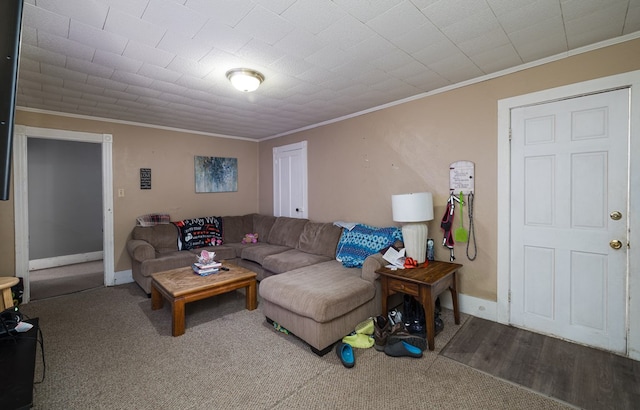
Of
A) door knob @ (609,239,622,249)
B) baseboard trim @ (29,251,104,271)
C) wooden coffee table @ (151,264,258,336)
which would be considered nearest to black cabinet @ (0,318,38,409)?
wooden coffee table @ (151,264,258,336)

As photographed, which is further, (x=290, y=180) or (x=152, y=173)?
(x=290, y=180)

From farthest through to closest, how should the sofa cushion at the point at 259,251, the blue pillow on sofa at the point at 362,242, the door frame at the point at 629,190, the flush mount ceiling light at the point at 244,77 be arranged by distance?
1. the sofa cushion at the point at 259,251
2. the blue pillow on sofa at the point at 362,242
3. the flush mount ceiling light at the point at 244,77
4. the door frame at the point at 629,190

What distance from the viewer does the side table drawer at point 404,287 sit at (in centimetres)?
237

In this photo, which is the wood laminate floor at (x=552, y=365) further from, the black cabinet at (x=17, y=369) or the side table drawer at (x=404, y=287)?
the black cabinet at (x=17, y=369)

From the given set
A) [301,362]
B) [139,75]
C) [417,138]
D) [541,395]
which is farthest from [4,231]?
[541,395]

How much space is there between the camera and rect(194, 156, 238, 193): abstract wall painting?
16.1ft

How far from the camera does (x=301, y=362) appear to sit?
2.18m

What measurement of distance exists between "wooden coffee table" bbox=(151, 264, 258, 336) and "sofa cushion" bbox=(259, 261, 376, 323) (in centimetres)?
45

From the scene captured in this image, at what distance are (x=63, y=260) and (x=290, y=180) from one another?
4.31 m

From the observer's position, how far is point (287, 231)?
14.6 feet

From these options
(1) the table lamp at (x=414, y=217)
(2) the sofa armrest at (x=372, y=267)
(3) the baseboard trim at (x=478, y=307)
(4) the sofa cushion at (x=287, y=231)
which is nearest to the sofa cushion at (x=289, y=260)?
(4) the sofa cushion at (x=287, y=231)

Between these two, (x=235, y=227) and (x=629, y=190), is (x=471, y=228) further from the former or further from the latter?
(x=235, y=227)

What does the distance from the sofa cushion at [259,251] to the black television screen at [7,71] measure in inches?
119

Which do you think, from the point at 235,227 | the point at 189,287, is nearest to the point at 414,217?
the point at 189,287
